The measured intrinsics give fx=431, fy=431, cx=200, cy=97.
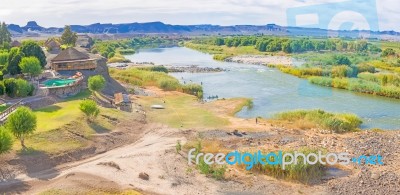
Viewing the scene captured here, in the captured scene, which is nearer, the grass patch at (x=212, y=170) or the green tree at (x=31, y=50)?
the grass patch at (x=212, y=170)

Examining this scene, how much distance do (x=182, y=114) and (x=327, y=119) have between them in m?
14.3

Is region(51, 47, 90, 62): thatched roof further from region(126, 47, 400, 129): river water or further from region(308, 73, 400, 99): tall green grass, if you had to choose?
region(308, 73, 400, 99): tall green grass

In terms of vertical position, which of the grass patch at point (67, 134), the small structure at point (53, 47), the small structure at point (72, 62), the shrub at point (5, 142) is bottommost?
the grass patch at point (67, 134)

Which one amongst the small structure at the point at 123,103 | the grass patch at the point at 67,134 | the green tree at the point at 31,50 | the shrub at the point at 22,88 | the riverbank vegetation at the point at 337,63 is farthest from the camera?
the riverbank vegetation at the point at 337,63

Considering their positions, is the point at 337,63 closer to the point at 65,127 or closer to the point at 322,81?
the point at 322,81

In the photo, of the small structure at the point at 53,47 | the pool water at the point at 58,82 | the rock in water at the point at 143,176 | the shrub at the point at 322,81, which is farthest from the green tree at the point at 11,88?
the shrub at the point at 322,81

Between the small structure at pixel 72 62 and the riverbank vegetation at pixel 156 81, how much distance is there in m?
10.4

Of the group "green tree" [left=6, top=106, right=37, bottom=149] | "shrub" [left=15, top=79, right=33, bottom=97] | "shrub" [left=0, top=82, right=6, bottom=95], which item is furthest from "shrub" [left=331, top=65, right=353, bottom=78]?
"green tree" [left=6, top=106, right=37, bottom=149]

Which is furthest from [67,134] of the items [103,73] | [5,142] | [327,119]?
[103,73]

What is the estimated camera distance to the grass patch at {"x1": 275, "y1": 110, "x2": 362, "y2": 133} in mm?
39031

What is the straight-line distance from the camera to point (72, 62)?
5569 cm

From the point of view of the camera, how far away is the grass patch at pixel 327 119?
39.0 m

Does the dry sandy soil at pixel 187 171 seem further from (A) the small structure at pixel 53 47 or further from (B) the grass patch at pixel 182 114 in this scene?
(A) the small structure at pixel 53 47

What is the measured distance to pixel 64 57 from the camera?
188 ft
